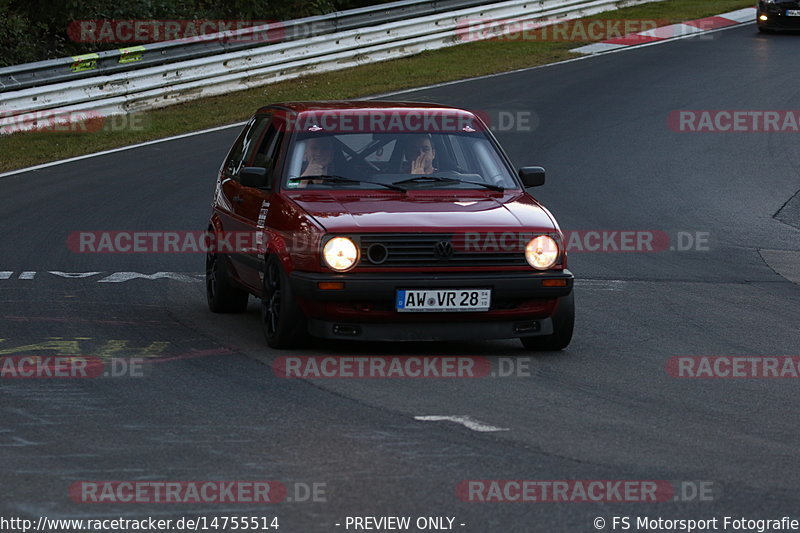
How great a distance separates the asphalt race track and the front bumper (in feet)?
0.89

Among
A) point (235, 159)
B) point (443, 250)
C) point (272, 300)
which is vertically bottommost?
point (272, 300)

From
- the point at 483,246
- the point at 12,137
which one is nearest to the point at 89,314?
the point at 483,246

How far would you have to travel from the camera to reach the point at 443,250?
8773mm

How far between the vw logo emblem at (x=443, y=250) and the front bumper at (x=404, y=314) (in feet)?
0.36

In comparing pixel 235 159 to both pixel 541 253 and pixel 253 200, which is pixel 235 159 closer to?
pixel 253 200

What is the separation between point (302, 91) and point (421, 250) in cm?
1628

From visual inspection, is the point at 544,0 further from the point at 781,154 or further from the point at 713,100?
the point at 781,154

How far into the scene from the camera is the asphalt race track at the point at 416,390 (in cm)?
589

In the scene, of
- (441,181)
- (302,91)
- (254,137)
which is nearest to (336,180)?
(441,181)

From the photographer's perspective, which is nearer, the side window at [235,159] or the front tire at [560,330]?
the front tire at [560,330]

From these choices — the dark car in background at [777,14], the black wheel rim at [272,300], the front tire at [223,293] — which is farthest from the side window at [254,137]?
the dark car in background at [777,14]

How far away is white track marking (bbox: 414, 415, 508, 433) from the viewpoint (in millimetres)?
6941

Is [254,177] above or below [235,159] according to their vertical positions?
above

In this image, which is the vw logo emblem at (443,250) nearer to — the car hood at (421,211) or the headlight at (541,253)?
the car hood at (421,211)
